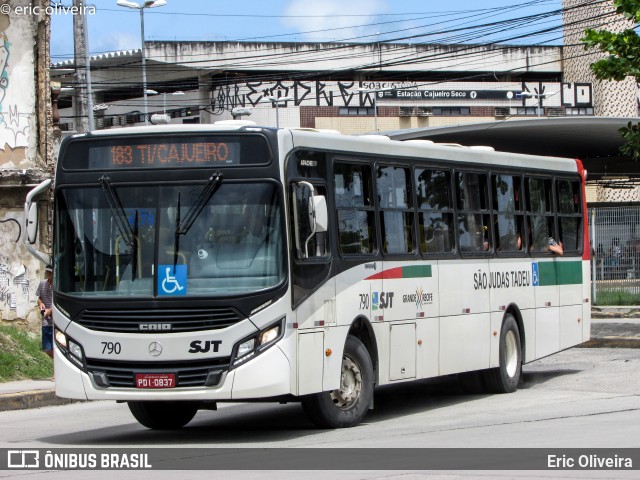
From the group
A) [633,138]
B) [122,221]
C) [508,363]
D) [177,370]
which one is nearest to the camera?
[177,370]

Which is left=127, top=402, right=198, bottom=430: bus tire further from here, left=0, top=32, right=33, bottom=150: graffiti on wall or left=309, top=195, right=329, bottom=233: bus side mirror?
left=0, top=32, right=33, bottom=150: graffiti on wall

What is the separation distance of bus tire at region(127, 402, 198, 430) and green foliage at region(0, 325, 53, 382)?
536 cm

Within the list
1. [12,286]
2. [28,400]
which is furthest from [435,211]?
[12,286]

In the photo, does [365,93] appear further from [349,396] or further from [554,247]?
[349,396]

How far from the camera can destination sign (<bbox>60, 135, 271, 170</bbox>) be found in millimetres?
12031

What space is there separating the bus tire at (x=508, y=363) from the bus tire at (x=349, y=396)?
3.66 metres

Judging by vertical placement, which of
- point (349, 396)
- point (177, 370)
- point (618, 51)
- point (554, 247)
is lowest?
point (349, 396)

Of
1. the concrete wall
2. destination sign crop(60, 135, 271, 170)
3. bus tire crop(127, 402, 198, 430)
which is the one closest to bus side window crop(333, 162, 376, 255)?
destination sign crop(60, 135, 271, 170)

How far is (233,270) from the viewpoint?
11.7 m

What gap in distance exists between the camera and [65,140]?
12531mm

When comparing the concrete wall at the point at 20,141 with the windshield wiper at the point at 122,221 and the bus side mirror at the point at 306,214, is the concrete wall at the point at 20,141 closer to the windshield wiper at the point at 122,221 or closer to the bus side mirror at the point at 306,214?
the windshield wiper at the point at 122,221

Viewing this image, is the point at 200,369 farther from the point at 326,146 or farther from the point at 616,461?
the point at 616,461

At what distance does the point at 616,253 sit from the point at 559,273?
1408 cm

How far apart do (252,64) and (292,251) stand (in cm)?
8060
